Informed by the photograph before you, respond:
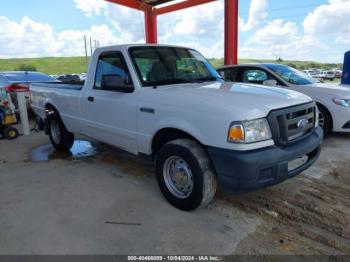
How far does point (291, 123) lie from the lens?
10.1 ft

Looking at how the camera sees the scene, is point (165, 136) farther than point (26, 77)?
No

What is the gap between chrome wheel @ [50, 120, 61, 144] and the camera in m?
5.91

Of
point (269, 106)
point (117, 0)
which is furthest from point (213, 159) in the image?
point (117, 0)

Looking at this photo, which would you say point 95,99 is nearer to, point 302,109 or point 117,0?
point 302,109

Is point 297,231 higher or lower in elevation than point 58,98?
lower

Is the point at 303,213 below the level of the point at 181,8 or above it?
below

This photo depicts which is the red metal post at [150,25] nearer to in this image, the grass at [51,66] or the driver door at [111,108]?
the driver door at [111,108]

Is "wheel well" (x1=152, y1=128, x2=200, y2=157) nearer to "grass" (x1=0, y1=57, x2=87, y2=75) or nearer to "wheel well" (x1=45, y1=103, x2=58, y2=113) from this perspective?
"wheel well" (x1=45, y1=103, x2=58, y2=113)

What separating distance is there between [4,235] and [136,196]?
4.88ft

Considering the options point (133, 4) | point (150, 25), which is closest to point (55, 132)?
point (133, 4)

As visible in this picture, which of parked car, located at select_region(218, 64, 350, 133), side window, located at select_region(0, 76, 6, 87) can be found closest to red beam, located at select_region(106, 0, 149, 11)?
side window, located at select_region(0, 76, 6, 87)

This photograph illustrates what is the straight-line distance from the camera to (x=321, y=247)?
268cm

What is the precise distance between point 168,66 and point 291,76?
3.97 m

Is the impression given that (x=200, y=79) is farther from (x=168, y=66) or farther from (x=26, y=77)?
(x=26, y=77)
